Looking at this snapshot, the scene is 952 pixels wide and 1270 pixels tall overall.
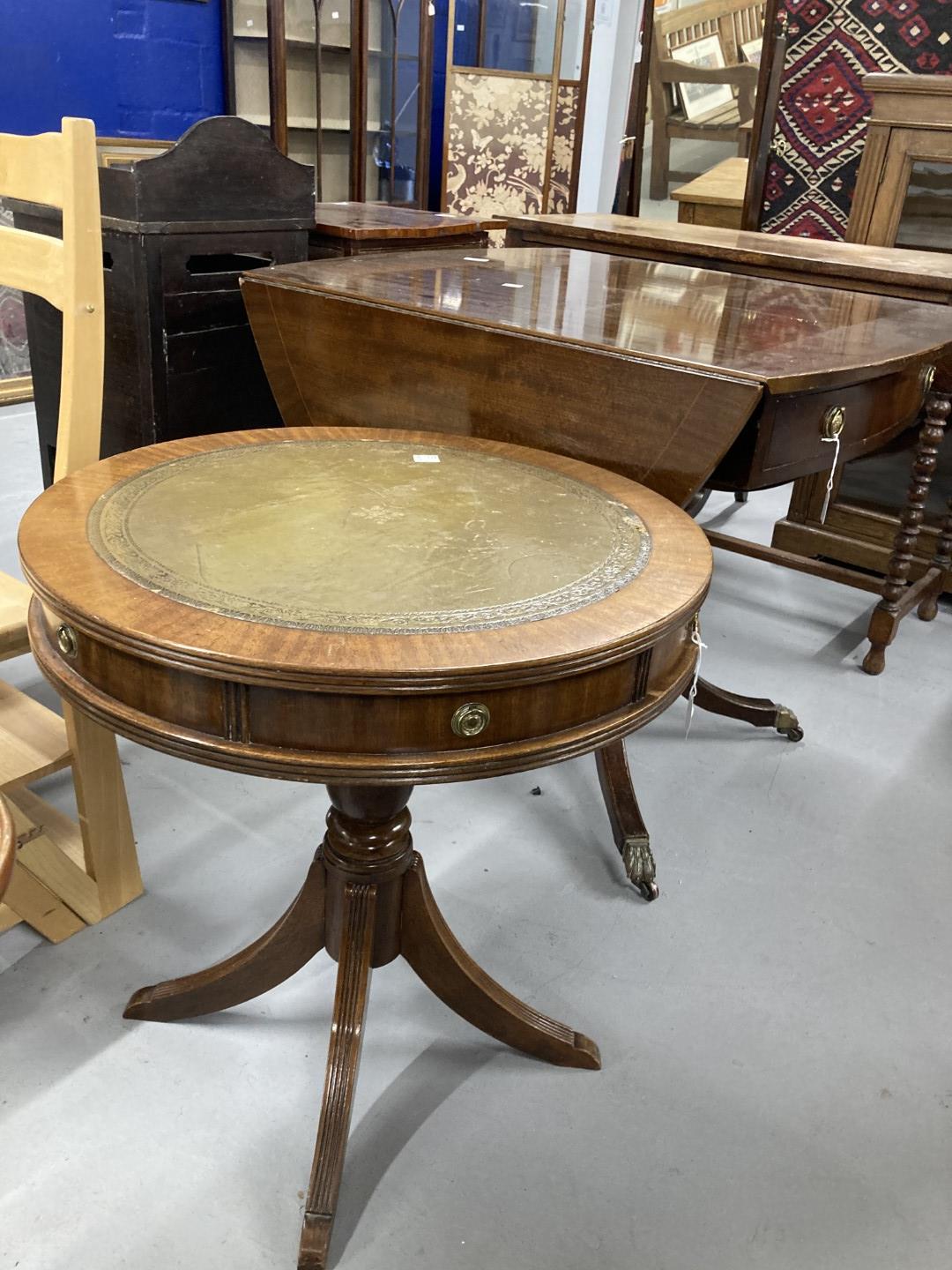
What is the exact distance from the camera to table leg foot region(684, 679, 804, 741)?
2246 mm

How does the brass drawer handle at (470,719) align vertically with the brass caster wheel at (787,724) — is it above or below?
above

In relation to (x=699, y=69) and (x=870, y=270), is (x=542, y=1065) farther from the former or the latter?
(x=699, y=69)

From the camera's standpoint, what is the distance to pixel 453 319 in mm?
1630

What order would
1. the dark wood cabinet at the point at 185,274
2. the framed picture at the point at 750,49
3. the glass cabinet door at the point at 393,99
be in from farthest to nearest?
the framed picture at the point at 750,49 < the glass cabinet door at the point at 393,99 < the dark wood cabinet at the point at 185,274

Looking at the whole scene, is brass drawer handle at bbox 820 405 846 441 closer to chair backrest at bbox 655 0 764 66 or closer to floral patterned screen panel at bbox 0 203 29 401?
floral patterned screen panel at bbox 0 203 29 401

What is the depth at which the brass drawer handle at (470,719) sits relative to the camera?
2.91 ft

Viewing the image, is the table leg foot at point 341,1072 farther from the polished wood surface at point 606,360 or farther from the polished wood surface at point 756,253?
the polished wood surface at point 756,253

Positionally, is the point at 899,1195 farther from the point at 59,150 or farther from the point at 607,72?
the point at 607,72

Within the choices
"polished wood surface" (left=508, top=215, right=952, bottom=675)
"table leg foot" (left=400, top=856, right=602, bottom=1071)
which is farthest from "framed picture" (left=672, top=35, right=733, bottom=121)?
"table leg foot" (left=400, top=856, right=602, bottom=1071)

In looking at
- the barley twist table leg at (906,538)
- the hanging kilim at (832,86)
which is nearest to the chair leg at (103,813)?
the barley twist table leg at (906,538)

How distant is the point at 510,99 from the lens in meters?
5.45

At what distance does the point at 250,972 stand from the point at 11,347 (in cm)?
393

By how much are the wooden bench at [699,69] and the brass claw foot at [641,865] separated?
21.2ft

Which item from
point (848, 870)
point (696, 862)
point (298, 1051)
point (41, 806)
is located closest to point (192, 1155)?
point (298, 1051)
